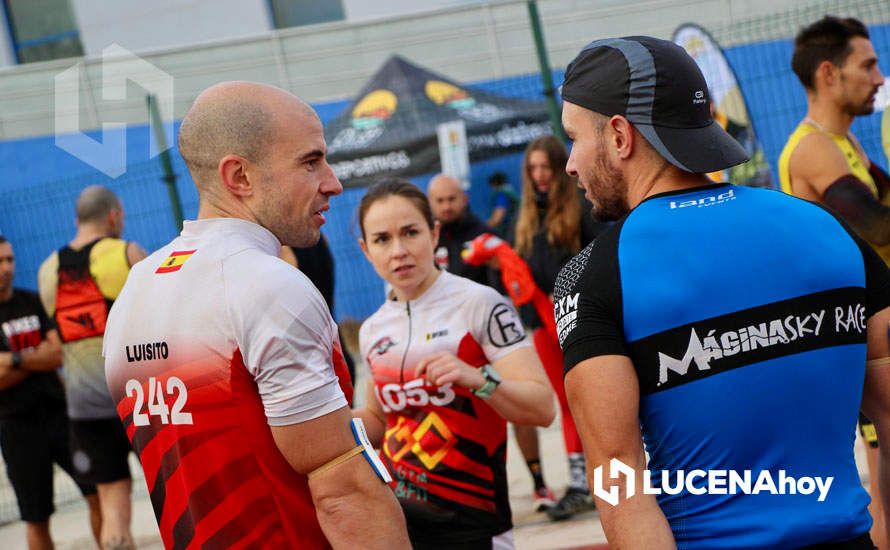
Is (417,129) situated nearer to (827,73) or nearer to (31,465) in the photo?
(31,465)

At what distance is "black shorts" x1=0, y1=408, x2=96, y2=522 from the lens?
629 cm

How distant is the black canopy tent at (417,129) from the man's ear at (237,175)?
9.43 meters

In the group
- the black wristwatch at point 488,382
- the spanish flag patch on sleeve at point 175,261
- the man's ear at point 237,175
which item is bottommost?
the black wristwatch at point 488,382

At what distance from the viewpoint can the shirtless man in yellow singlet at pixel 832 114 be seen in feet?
13.7

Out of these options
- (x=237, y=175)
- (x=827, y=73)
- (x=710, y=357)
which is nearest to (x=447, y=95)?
(x=827, y=73)

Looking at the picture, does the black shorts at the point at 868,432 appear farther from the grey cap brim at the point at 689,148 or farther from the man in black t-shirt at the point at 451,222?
the man in black t-shirt at the point at 451,222

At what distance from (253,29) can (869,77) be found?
16697mm

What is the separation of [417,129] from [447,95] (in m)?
0.99

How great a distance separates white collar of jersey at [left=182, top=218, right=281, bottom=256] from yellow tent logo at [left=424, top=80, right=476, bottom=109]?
10328mm

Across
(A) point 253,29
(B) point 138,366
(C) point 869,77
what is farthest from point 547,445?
(A) point 253,29

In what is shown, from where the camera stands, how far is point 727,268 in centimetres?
194

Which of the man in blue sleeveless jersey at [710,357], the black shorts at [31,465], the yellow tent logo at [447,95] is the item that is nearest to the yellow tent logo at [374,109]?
the yellow tent logo at [447,95]

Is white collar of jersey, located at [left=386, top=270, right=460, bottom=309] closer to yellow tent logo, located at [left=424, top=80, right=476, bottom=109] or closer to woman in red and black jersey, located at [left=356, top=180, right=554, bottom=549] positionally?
woman in red and black jersey, located at [left=356, top=180, right=554, bottom=549]

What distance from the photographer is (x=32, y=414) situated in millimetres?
6367
